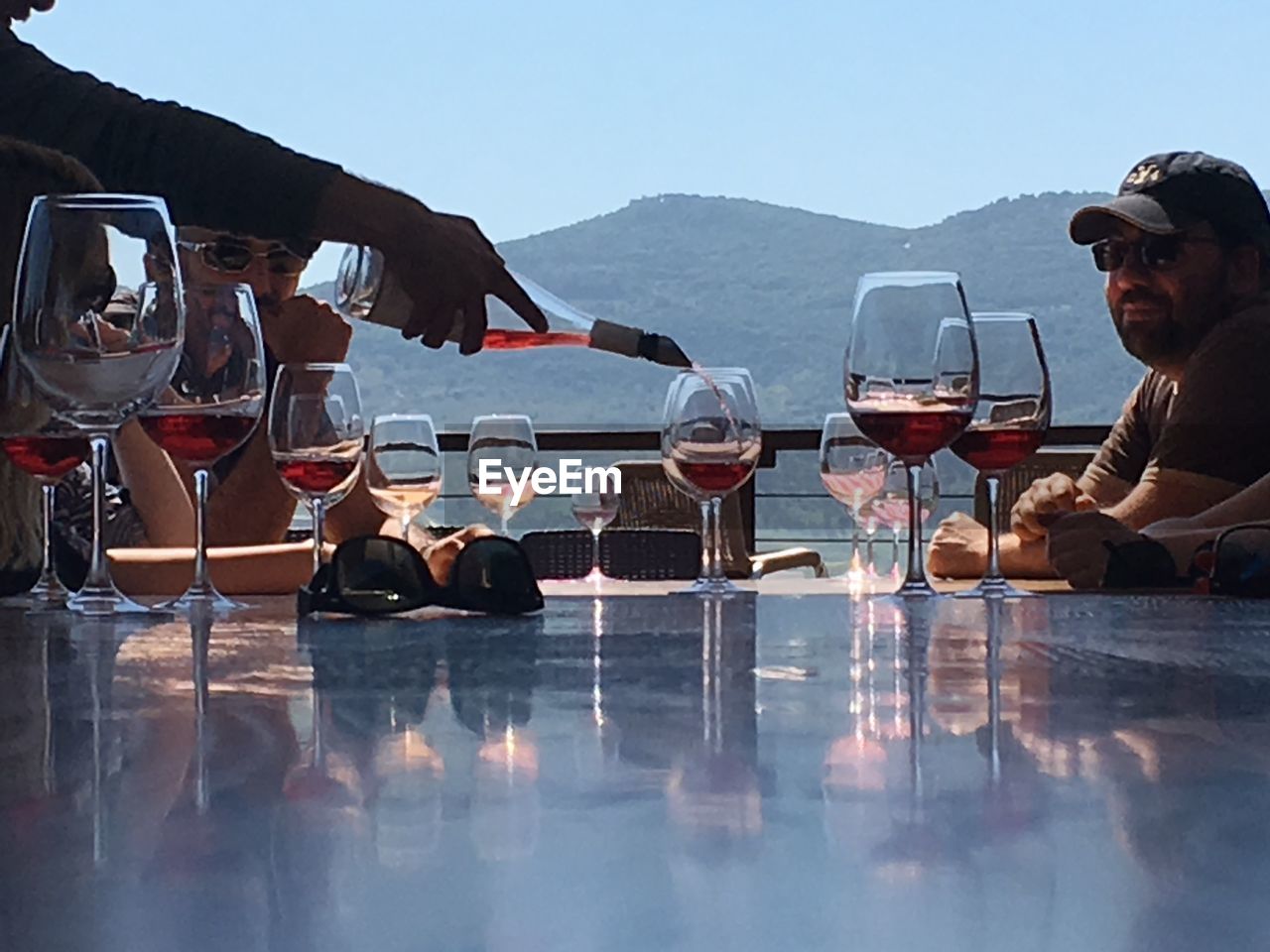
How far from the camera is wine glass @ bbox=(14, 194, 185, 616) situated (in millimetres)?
826

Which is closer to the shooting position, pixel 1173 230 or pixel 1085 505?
pixel 1085 505

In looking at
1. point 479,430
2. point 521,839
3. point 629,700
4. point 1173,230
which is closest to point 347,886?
point 521,839

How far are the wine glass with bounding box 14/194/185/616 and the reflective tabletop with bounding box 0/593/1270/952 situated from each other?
9.3 inches

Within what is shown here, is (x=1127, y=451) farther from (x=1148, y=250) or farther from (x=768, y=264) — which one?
(x=768, y=264)

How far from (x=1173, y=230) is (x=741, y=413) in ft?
6.13

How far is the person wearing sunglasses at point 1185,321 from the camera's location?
2641 mm

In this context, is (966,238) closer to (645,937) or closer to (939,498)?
(939,498)

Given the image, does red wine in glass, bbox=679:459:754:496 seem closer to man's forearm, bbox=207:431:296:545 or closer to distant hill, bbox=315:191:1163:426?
man's forearm, bbox=207:431:296:545

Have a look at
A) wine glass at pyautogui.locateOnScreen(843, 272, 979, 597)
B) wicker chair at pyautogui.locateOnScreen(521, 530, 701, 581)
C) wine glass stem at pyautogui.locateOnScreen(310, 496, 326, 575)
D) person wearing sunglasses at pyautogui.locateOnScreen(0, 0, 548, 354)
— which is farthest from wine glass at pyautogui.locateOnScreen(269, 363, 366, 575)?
wicker chair at pyautogui.locateOnScreen(521, 530, 701, 581)

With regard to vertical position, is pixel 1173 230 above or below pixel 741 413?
above

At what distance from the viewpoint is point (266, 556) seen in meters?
1.56

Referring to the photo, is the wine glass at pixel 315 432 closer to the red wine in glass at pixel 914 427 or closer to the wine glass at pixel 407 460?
the red wine in glass at pixel 914 427

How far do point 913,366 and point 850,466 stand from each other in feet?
3.62

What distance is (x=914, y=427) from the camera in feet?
3.41
